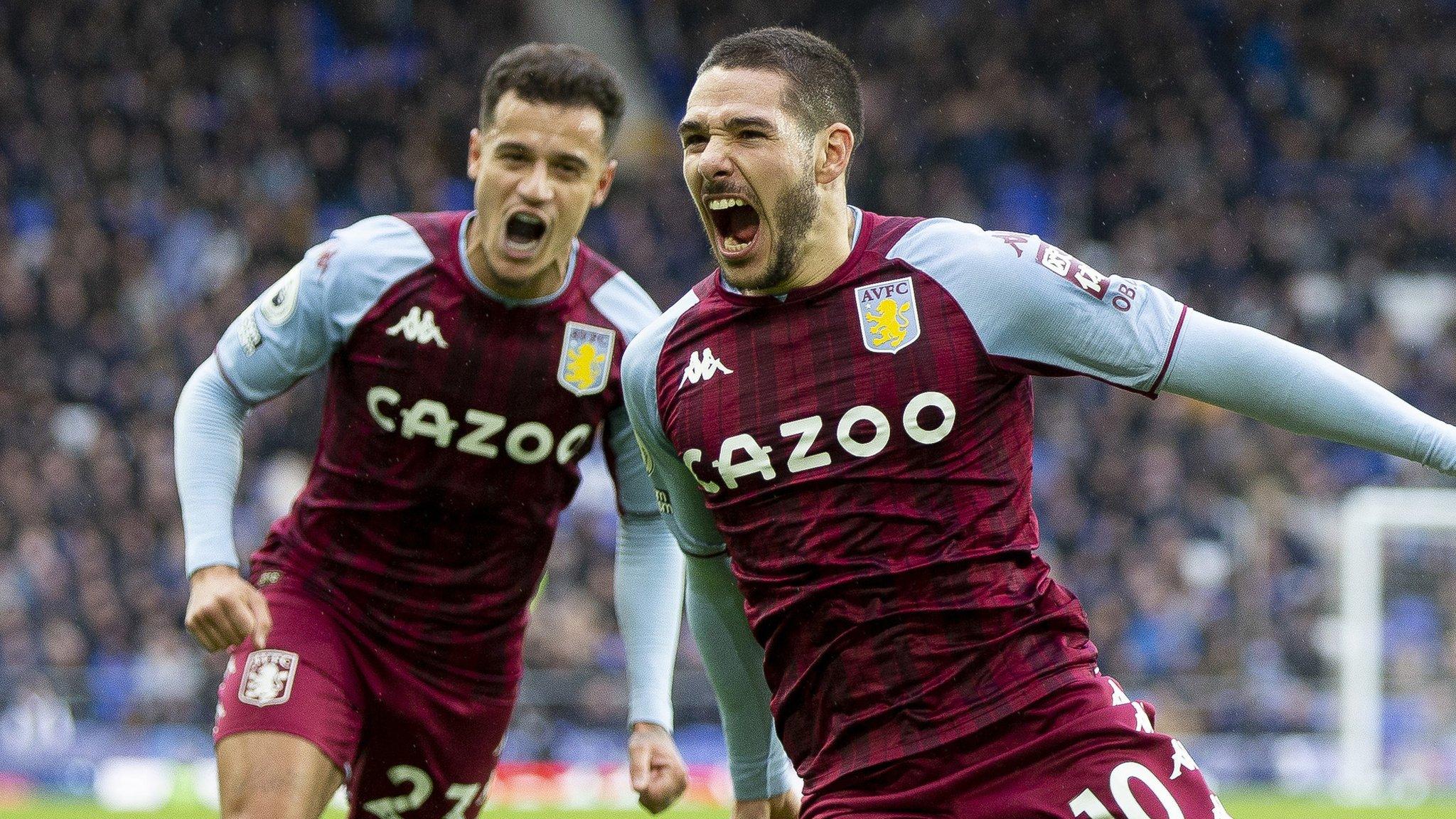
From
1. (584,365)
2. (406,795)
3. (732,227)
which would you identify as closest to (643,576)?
(584,365)

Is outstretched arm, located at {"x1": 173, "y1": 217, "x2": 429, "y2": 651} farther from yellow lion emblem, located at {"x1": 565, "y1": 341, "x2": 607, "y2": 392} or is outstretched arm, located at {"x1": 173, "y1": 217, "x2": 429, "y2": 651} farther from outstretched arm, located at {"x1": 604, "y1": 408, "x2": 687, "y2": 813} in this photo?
outstretched arm, located at {"x1": 604, "y1": 408, "x2": 687, "y2": 813}

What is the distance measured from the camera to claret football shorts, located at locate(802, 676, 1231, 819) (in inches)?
132

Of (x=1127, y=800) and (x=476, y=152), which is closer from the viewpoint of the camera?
(x=1127, y=800)

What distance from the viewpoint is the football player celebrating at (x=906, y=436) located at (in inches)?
135

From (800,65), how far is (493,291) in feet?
4.76

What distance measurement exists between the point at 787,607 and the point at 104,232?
46.7 ft

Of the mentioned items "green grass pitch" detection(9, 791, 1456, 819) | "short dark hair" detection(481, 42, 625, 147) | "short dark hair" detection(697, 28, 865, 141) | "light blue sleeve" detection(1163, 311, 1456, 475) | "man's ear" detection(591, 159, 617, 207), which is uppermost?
"short dark hair" detection(481, 42, 625, 147)

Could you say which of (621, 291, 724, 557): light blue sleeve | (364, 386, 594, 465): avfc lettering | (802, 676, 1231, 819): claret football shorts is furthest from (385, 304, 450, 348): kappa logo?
(802, 676, 1231, 819): claret football shorts

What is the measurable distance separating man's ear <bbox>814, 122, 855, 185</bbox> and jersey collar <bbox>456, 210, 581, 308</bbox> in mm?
1325

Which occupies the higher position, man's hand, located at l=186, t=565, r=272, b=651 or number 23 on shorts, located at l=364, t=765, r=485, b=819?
man's hand, located at l=186, t=565, r=272, b=651

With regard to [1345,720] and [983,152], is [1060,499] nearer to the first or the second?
[1345,720]

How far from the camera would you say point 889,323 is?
3.65 meters

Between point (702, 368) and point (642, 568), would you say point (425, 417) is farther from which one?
point (702, 368)

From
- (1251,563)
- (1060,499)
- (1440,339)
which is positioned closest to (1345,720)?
(1251,563)
